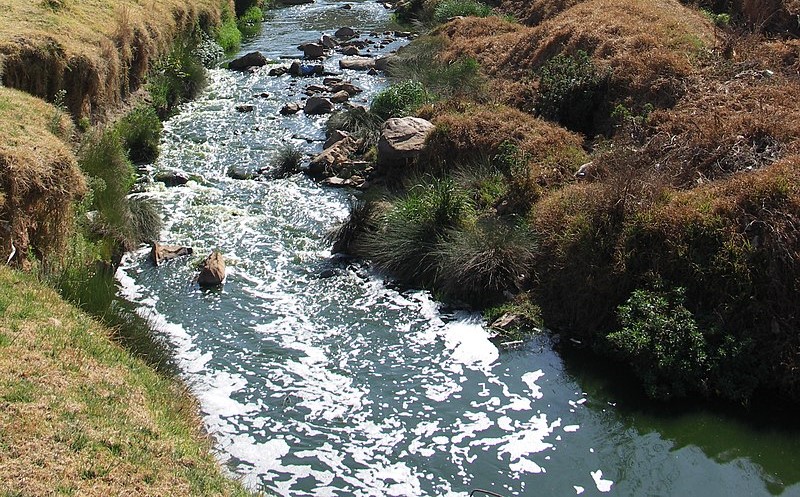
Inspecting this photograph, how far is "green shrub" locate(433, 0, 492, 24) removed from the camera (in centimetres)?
3500

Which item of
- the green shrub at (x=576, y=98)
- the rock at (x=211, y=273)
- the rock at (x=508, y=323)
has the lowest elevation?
the rock at (x=211, y=273)

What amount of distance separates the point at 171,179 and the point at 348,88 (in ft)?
32.0

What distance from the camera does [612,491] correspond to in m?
10.2

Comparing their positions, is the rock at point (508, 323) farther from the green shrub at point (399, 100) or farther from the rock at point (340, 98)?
the rock at point (340, 98)

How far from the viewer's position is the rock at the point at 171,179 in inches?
771

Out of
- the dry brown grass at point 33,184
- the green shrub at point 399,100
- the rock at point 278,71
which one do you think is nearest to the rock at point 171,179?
the dry brown grass at point 33,184

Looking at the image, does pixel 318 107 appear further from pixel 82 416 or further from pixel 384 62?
pixel 82 416

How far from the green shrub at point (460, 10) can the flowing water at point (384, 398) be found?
66.8 ft

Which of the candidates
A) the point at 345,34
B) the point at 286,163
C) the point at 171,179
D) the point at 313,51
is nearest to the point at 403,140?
the point at 286,163

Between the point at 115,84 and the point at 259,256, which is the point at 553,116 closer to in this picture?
the point at 259,256

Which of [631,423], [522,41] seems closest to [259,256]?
[631,423]

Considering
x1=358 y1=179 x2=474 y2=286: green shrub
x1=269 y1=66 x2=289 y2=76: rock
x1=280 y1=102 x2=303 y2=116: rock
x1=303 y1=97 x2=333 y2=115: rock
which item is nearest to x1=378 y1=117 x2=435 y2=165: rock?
x1=358 y1=179 x2=474 y2=286: green shrub

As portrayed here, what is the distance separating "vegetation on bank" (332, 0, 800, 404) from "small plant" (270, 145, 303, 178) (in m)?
2.40

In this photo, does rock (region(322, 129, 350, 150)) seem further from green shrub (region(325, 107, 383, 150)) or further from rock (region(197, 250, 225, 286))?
rock (region(197, 250, 225, 286))
